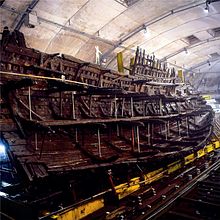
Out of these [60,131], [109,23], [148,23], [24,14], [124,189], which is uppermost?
[148,23]

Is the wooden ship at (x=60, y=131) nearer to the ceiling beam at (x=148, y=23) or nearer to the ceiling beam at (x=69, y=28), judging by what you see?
the ceiling beam at (x=69, y=28)

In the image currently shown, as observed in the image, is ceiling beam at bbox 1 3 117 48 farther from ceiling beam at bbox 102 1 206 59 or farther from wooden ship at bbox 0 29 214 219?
wooden ship at bbox 0 29 214 219

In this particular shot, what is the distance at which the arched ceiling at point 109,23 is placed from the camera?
10086mm

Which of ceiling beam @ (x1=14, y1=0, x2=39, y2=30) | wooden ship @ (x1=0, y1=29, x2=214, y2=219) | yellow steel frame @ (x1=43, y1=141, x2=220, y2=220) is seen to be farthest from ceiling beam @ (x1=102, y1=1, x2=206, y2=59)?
yellow steel frame @ (x1=43, y1=141, x2=220, y2=220)

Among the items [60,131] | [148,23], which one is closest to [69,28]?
[148,23]

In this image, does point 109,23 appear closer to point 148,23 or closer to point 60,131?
point 148,23

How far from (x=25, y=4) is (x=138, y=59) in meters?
5.26

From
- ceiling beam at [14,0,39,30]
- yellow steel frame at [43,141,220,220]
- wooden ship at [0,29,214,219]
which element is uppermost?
ceiling beam at [14,0,39,30]

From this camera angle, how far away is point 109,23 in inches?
487

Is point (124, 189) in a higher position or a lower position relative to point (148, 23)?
lower

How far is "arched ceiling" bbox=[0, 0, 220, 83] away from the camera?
1009 centimetres

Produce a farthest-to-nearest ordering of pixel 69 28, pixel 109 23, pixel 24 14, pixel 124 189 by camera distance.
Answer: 1. pixel 109 23
2. pixel 69 28
3. pixel 24 14
4. pixel 124 189

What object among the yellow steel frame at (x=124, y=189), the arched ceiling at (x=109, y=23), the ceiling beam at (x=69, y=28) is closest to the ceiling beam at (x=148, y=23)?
the arched ceiling at (x=109, y=23)

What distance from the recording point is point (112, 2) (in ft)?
34.8
